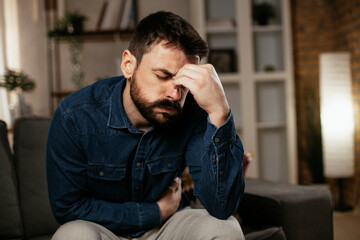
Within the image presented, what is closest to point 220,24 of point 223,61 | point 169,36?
point 223,61

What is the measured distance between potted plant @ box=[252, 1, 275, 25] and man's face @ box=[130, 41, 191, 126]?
2636mm

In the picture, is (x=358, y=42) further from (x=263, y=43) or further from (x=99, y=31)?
(x=99, y=31)

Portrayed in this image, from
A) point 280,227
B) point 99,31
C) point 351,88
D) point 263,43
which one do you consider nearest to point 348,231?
point 351,88

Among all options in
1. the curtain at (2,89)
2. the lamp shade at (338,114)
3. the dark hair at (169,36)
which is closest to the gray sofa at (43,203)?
the dark hair at (169,36)

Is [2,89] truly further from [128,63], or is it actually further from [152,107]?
[152,107]

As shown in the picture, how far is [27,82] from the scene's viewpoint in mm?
3170

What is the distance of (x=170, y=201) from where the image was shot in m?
1.39

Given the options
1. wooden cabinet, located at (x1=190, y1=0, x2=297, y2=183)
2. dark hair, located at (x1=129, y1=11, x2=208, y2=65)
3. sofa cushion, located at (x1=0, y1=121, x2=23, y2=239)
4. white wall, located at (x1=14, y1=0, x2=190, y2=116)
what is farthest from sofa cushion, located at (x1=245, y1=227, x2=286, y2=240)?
white wall, located at (x1=14, y1=0, x2=190, y2=116)

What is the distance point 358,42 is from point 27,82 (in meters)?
2.92

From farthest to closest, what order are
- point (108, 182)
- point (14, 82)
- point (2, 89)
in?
point (2, 89), point (14, 82), point (108, 182)

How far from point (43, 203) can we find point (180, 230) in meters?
0.75

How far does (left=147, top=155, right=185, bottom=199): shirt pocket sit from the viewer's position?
1.39 m

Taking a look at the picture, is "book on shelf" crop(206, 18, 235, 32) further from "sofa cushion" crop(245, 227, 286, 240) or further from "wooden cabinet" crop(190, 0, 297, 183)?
"sofa cushion" crop(245, 227, 286, 240)

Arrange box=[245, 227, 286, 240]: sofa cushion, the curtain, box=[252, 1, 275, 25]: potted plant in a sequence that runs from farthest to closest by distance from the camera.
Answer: box=[252, 1, 275, 25]: potted plant < the curtain < box=[245, 227, 286, 240]: sofa cushion
